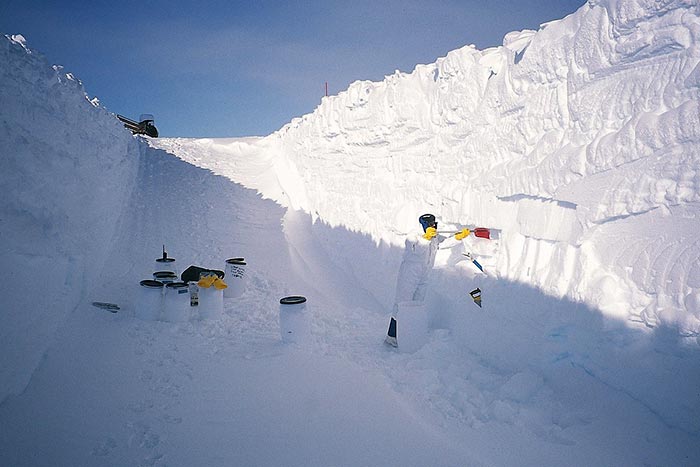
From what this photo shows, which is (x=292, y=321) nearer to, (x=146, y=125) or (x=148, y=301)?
(x=148, y=301)

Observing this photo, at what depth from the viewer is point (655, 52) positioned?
8.89ft

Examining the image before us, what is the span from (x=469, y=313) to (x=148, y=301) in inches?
125

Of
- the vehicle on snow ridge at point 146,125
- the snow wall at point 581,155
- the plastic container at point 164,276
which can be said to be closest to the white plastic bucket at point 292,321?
the plastic container at point 164,276

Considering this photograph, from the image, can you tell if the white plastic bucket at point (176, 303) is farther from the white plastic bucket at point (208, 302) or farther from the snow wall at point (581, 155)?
the snow wall at point (581, 155)

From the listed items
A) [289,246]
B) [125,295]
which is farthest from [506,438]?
[289,246]

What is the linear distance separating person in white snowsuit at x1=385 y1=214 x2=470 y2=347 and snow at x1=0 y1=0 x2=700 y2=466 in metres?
0.32

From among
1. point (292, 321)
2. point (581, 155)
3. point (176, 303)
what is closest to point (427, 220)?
point (581, 155)

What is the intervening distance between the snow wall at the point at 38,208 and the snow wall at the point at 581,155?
3667 millimetres

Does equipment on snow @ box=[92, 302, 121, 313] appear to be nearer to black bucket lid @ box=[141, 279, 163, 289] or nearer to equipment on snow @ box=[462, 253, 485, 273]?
black bucket lid @ box=[141, 279, 163, 289]

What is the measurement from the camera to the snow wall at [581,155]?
242 centimetres

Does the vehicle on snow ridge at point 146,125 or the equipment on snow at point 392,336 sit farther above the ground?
the vehicle on snow ridge at point 146,125

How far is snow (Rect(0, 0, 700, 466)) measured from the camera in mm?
2311

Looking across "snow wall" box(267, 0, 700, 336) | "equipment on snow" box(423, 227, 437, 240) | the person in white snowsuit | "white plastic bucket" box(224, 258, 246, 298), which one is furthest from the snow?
"equipment on snow" box(423, 227, 437, 240)

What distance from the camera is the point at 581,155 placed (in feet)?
10.1
